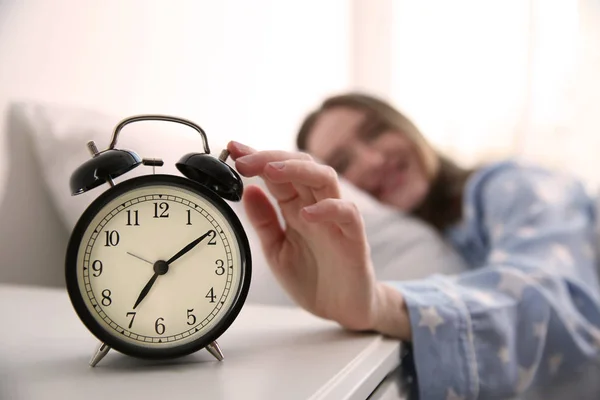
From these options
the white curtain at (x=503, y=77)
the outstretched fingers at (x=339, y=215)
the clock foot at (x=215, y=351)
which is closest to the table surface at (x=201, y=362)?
the clock foot at (x=215, y=351)

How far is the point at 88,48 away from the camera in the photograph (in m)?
0.69

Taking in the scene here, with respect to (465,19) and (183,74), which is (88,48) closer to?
(183,74)

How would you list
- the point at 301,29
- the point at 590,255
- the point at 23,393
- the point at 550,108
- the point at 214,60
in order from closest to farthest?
1. the point at 23,393
2. the point at 214,60
3. the point at 590,255
4. the point at 301,29
5. the point at 550,108

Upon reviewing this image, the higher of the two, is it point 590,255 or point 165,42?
point 165,42

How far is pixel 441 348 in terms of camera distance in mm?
658

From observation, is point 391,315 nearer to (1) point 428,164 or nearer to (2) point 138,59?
(2) point 138,59

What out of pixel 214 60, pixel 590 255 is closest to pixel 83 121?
pixel 214 60

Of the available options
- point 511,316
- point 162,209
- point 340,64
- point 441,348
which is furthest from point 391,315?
point 340,64

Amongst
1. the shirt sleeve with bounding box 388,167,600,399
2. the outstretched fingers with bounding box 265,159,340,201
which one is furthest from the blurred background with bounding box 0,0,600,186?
the shirt sleeve with bounding box 388,167,600,399

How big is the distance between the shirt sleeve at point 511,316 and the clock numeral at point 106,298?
1.13 ft

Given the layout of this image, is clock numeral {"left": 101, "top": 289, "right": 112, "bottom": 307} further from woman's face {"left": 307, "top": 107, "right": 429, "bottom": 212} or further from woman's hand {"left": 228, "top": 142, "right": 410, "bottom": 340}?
woman's face {"left": 307, "top": 107, "right": 429, "bottom": 212}

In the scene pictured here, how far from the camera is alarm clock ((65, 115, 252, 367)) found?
45 centimetres

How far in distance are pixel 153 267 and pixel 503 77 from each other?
5.89ft

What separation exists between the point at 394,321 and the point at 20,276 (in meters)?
0.43
